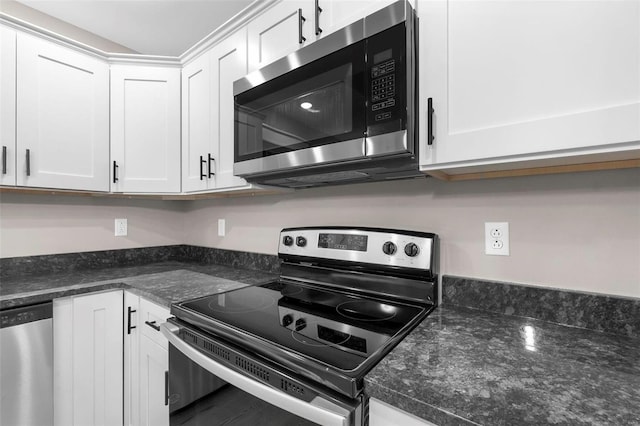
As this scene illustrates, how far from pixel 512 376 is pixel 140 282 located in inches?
62.8

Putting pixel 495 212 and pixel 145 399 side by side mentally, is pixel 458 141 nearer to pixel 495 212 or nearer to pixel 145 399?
pixel 495 212

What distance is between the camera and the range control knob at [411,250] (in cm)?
110

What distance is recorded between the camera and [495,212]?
1.05m

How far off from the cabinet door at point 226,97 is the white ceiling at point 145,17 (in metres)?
0.46

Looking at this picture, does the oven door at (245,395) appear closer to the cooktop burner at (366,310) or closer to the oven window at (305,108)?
the cooktop burner at (366,310)

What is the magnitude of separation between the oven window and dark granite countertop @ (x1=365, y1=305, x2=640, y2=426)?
2.18 feet

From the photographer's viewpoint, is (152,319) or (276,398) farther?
(152,319)

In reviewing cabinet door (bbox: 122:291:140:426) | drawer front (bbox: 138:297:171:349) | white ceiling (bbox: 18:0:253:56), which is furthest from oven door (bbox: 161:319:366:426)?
white ceiling (bbox: 18:0:253:56)

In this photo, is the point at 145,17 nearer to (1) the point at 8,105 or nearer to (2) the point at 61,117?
(2) the point at 61,117

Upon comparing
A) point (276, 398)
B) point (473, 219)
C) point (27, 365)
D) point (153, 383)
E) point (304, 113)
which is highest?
point (304, 113)

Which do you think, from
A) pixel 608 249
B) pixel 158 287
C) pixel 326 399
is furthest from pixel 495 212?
pixel 158 287

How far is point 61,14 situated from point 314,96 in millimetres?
1976

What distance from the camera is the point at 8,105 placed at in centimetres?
146

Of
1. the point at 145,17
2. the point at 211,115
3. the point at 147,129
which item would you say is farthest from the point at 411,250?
the point at 145,17
